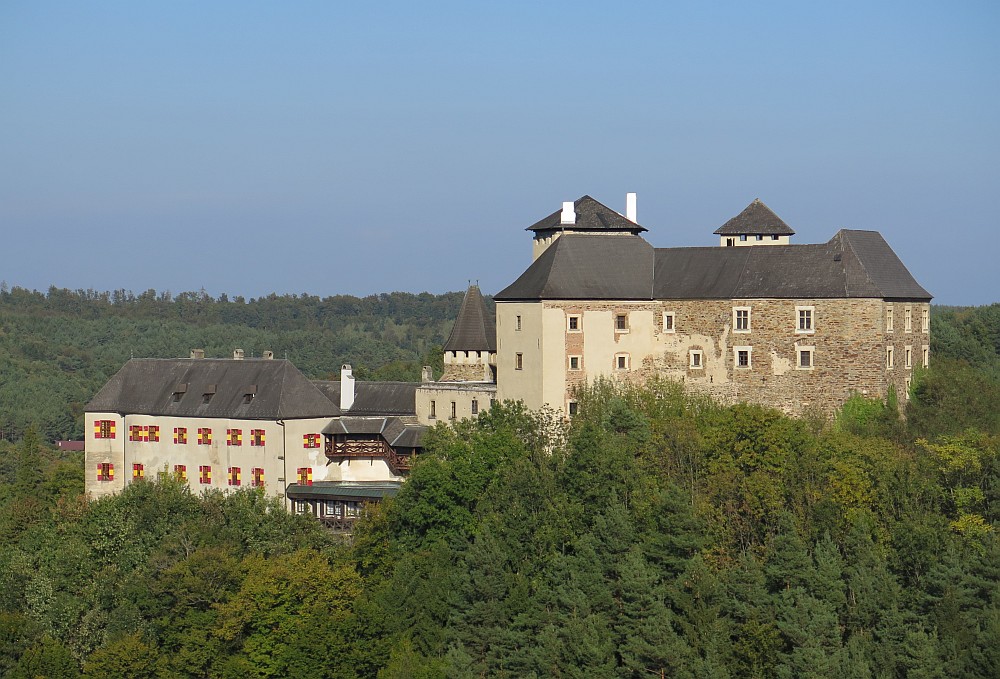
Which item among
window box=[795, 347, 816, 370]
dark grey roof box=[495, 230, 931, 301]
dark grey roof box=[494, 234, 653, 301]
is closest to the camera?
window box=[795, 347, 816, 370]

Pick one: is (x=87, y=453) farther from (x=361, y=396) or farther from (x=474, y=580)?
(x=474, y=580)

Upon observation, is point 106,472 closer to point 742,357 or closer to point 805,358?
point 742,357

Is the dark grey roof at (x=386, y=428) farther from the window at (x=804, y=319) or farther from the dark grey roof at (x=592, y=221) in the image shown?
the window at (x=804, y=319)

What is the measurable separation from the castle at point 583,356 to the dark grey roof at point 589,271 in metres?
0.07

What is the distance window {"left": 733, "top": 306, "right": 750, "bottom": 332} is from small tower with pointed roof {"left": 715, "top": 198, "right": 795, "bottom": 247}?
439 centimetres

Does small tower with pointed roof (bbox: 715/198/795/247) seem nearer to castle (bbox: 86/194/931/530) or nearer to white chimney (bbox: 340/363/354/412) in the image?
castle (bbox: 86/194/931/530)

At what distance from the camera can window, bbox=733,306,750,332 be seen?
5762cm

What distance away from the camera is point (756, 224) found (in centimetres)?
6159

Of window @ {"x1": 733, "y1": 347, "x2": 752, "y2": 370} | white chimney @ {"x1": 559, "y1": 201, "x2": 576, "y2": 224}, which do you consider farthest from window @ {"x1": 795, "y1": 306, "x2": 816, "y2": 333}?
white chimney @ {"x1": 559, "y1": 201, "x2": 576, "y2": 224}

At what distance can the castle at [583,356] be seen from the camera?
2232 inches

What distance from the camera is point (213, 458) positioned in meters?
63.9

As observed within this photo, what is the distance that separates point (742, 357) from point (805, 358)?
2.37 meters

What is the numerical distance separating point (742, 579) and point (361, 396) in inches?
914

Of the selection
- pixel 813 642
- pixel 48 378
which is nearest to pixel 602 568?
pixel 813 642
